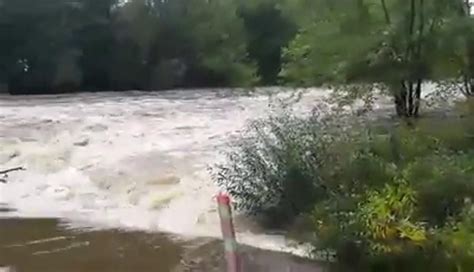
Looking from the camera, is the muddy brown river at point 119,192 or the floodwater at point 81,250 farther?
the muddy brown river at point 119,192

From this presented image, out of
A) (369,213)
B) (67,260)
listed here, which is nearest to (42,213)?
(67,260)

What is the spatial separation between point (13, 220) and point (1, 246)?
6.20 ft

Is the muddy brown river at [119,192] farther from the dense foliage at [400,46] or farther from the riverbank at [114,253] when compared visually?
the dense foliage at [400,46]

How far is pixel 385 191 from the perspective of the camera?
6590mm

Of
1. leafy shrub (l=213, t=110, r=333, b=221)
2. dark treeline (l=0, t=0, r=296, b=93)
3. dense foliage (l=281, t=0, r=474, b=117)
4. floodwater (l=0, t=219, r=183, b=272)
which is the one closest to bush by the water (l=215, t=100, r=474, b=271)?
leafy shrub (l=213, t=110, r=333, b=221)

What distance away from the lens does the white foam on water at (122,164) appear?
12695mm

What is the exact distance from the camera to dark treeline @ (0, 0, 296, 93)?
38.4 meters

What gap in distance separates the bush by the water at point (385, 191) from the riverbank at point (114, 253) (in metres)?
0.69

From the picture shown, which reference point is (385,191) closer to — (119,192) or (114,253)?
(114,253)

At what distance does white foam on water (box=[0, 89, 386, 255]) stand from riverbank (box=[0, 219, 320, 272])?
46cm

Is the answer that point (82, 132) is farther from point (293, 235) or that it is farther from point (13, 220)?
point (293, 235)

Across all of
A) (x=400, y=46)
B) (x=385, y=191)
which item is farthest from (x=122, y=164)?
(x=385, y=191)

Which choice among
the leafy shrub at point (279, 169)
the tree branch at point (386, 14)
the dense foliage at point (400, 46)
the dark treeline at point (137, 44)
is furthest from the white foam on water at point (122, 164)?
the dark treeline at point (137, 44)

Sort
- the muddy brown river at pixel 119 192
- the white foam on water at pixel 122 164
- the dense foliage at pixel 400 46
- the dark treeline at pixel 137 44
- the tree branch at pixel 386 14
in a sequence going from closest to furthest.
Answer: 1. the muddy brown river at pixel 119 192
2. the white foam on water at pixel 122 164
3. the dense foliage at pixel 400 46
4. the tree branch at pixel 386 14
5. the dark treeline at pixel 137 44
